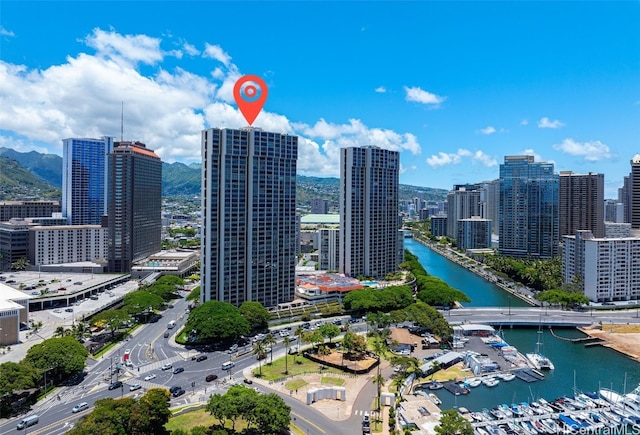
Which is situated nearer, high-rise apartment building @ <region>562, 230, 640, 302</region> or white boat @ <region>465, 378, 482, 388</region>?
white boat @ <region>465, 378, 482, 388</region>

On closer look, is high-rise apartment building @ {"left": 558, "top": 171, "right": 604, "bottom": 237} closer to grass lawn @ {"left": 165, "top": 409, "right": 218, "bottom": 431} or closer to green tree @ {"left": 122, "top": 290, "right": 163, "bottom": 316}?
green tree @ {"left": 122, "top": 290, "right": 163, "bottom": 316}

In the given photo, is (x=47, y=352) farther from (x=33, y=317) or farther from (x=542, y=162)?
(x=542, y=162)

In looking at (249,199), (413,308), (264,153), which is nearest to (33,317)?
(249,199)

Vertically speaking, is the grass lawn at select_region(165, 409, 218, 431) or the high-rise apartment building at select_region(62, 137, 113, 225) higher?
the high-rise apartment building at select_region(62, 137, 113, 225)

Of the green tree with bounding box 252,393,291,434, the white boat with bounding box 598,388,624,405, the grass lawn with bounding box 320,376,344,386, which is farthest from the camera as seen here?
the grass lawn with bounding box 320,376,344,386

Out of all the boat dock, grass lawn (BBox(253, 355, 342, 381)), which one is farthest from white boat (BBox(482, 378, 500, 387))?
grass lawn (BBox(253, 355, 342, 381))

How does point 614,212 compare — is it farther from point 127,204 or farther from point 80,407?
point 80,407
